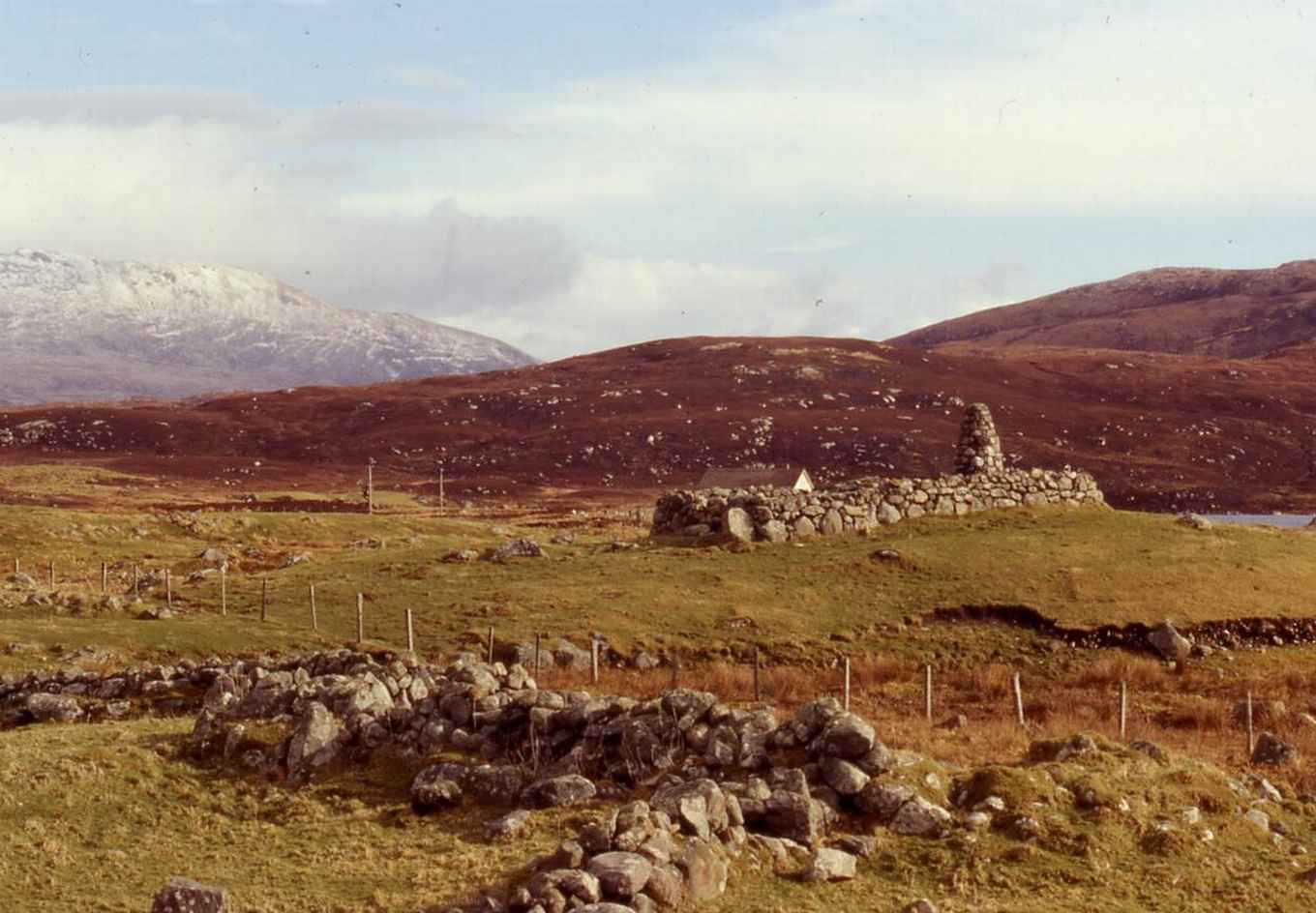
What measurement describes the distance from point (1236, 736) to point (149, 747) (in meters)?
22.9

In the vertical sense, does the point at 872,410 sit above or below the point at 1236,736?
above

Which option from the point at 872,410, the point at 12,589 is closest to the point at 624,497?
the point at 872,410

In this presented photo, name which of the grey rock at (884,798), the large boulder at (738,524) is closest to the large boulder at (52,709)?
the grey rock at (884,798)

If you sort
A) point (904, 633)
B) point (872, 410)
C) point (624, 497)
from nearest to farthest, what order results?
1. point (904, 633)
2. point (624, 497)
3. point (872, 410)

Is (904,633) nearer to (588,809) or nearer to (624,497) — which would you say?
(588,809)

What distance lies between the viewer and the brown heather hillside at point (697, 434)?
149375 millimetres

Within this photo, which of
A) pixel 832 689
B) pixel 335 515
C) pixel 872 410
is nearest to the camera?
pixel 832 689

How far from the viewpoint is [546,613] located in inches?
1754

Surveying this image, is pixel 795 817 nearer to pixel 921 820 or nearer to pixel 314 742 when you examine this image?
pixel 921 820

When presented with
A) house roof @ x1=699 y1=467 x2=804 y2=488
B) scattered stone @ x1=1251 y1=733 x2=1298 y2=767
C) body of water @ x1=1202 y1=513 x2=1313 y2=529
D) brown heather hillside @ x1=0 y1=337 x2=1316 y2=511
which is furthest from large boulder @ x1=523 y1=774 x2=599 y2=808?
body of water @ x1=1202 y1=513 x2=1313 y2=529

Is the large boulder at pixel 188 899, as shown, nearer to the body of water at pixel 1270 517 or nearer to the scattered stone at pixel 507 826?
the scattered stone at pixel 507 826

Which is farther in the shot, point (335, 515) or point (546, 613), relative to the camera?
point (335, 515)

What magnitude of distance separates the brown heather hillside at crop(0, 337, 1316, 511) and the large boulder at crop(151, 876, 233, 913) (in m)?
114

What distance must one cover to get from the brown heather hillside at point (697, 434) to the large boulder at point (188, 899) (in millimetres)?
113589
